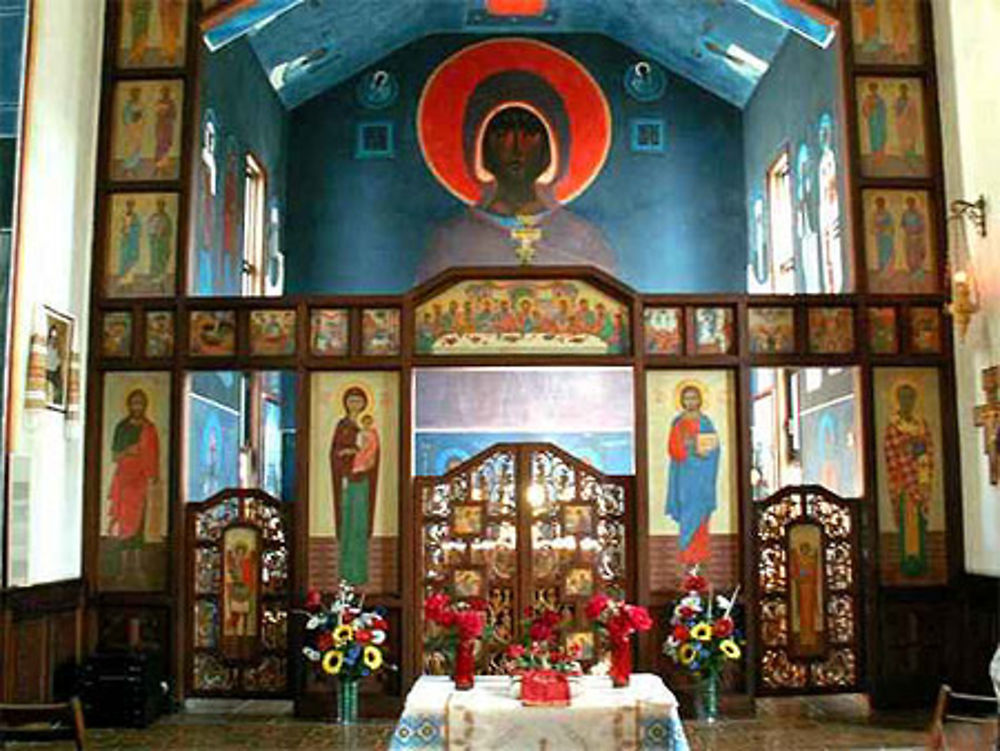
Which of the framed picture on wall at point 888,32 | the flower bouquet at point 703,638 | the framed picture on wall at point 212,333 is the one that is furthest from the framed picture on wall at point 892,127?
the framed picture on wall at point 212,333

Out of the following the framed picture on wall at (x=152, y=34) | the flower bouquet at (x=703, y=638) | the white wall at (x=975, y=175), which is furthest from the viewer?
the framed picture on wall at (x=152, y=34)

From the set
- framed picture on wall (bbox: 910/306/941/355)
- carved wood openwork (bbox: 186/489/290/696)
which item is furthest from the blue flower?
framed picture on wall (bbox: 910/306/941/355)

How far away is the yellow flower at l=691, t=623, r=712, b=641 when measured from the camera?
32.9 feet

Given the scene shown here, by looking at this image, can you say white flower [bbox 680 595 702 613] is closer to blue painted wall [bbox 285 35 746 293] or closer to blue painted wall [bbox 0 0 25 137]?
blue painted wall [bbox 0 0 25 137]

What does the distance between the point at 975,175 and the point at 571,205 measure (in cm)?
698

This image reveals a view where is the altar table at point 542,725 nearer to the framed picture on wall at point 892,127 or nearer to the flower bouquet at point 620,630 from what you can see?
the flower bouquet at point 620,630

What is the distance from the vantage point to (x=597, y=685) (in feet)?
25.2

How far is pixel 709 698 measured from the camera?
10148 mm

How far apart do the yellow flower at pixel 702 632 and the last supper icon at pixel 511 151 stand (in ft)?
24.9

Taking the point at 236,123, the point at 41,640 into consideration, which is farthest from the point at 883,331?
the point at 236,123

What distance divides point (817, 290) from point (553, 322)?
12.4ft

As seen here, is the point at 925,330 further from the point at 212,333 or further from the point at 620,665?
the point at 212,333

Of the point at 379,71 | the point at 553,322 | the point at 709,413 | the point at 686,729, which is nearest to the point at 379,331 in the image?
the point at 553,322

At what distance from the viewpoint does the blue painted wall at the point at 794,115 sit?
12.0 metres
